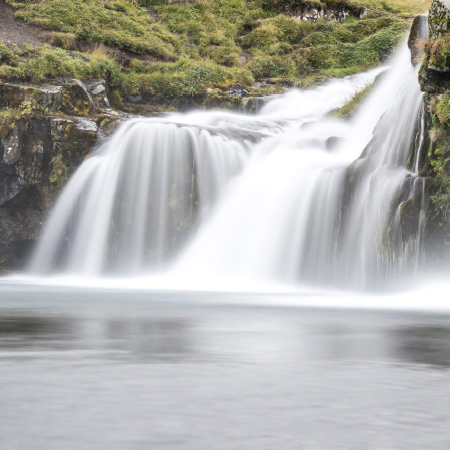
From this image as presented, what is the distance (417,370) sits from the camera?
3.53 m

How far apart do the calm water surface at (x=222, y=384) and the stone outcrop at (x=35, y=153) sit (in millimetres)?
10794

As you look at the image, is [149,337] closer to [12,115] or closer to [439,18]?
[439,18]

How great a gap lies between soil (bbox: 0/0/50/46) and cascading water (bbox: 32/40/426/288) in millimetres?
8793

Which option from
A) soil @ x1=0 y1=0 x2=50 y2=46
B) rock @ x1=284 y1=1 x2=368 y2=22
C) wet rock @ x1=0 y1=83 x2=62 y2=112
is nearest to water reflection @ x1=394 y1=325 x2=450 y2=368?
wet rock @ x1=0 y1=83 x2=62 y2=112

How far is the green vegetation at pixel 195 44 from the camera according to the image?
21.4 metres

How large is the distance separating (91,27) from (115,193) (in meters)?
13.1

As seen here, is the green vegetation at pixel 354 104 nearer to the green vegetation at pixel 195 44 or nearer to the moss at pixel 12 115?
the green vegetation at pixel 195 44

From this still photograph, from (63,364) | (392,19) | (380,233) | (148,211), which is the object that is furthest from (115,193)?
(392,19)

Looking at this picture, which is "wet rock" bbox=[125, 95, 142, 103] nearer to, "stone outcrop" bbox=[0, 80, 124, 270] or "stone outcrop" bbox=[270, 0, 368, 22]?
"stone outcrop" bbox=[0, 80, 124, 270]

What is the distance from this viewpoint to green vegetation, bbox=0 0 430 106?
2141cm

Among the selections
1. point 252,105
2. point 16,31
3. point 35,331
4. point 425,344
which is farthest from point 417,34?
point 16,31

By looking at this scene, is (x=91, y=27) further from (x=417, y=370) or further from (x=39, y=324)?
(x=417, y=370)

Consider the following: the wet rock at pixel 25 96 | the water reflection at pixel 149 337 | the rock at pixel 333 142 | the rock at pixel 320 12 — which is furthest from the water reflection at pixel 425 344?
the rock at pixel 320 12

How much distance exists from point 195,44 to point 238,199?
16.8 metres
